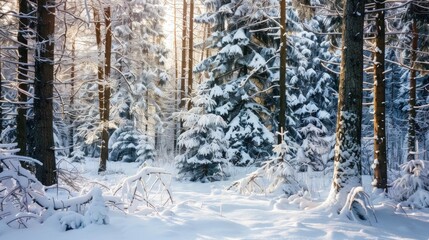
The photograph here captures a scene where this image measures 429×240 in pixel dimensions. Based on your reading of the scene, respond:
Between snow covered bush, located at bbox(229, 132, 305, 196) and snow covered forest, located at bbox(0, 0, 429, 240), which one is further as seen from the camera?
snow covered bush, located at bbox(229, 132, 305, 196)

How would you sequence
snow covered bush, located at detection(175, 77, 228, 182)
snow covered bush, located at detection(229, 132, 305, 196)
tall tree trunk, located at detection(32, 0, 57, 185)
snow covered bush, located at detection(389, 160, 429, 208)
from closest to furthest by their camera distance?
tall tree trunk, located at detection(32, 0, 57, 185), snow covered bush, located at detection(389, 160, 429, 208), snow covered bush, located at detection(229, 132, 305, 196), snow covered bush, located at detection(175, 77, 228, 182)

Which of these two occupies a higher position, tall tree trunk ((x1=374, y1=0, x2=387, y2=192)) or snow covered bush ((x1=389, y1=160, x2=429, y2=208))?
tall tree trunk ((x1=374, y1=0, x2=387, y2=192))

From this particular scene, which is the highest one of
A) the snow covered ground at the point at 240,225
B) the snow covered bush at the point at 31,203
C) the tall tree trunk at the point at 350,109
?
the tall tree trunk at the point at 350,109

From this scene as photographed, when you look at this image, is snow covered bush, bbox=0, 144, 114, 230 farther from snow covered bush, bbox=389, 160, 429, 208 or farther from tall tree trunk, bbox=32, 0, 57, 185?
snow covered bush, bbox=389, 160, 429, 208

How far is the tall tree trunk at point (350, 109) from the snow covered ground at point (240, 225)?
2.32 ft

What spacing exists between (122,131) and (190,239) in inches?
827

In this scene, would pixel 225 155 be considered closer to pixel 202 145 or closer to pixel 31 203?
pixel 202 145

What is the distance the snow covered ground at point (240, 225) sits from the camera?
4457 millimetres

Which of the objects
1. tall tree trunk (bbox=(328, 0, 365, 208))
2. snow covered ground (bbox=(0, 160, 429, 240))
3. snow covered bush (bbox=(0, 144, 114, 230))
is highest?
tall tree trunk (bbox=(328, 0, 365, 208))

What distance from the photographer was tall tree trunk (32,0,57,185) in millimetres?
7027

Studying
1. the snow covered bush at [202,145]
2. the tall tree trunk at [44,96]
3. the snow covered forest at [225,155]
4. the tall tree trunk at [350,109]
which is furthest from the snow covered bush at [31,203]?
the snow covered bush at [202,145]

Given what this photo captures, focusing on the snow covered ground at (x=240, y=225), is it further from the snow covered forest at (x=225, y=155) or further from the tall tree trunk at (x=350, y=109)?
the tall tree trunk at (x=350, y=109)

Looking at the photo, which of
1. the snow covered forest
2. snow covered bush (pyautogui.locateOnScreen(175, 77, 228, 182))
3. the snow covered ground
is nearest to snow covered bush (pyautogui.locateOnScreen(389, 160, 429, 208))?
the snow covered forest

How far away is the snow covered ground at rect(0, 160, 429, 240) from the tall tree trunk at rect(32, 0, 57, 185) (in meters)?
2.57
